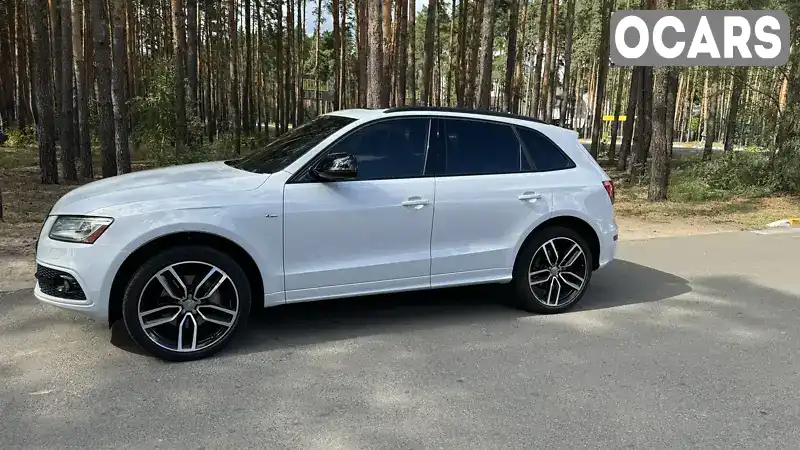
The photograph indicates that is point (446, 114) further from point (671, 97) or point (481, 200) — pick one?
point (671, 97)

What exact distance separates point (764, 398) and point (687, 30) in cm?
1301

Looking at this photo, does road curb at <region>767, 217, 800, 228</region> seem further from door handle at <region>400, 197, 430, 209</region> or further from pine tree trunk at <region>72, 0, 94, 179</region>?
pine tree trunk at <region>72, 0, 94, 179</region>

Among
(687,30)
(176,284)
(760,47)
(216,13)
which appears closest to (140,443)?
(176,284)

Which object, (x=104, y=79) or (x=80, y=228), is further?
(x=104, y=79)

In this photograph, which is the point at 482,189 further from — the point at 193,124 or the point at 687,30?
the point at 193,124

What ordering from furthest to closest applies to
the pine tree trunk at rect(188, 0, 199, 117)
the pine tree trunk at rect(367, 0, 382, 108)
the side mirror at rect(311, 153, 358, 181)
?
the pine tree trunk at rect(188, 0, 199, 117)
the pine tree trunk at rect(367, 0, 382, 108)
the side mirror at rect(311, 153, 358, 181)

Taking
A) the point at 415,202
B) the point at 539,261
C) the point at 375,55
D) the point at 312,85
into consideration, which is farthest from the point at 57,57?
the point at 312,85

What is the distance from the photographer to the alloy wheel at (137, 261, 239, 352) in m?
4.36

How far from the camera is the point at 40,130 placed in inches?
481

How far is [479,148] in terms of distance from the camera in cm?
548

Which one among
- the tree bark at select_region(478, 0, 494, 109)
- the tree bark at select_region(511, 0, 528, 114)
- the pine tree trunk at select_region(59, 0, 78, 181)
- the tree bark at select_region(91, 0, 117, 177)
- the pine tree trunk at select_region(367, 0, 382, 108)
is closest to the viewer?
the tree bark at select_region(91, 0, 117, 177)

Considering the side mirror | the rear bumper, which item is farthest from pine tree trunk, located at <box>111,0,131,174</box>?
the rear bumper

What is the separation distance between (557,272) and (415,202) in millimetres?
1661

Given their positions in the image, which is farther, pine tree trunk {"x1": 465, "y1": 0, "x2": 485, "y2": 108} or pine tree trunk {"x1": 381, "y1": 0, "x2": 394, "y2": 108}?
pine tree trunk {"x1": 465, "y1": 0, "x2": 485, "y2": 108}
